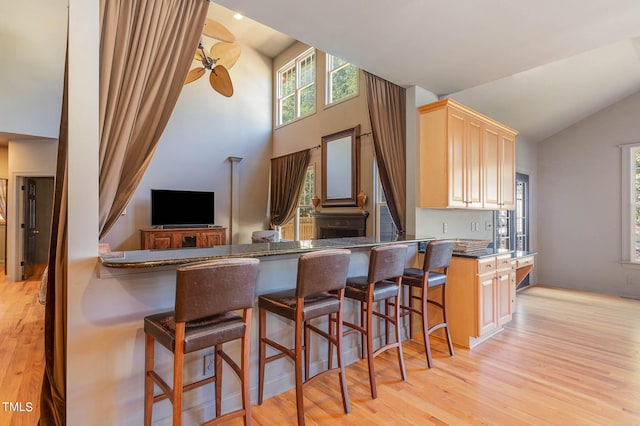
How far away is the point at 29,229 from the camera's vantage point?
6348mm

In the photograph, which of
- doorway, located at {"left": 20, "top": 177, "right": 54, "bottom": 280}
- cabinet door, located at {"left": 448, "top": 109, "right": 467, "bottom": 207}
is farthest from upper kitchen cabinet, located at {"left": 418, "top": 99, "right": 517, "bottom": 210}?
doorway, located at {"left": 20, "top": 177, "right": 54, "bottom": 280}

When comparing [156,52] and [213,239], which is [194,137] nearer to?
[213,239]

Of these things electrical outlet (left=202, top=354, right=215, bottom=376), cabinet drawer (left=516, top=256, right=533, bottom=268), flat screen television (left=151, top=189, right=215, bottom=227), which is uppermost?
flat screen television (left=151, top=189, right=215, bottom=227)

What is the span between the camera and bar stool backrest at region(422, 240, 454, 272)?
8.98 feet

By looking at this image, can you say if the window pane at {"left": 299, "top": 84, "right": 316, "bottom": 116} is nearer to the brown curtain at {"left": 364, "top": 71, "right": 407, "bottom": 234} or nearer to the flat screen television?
the flat screen television

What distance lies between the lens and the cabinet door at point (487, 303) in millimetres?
3109

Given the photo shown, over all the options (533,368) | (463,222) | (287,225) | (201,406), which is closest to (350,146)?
(463,222)

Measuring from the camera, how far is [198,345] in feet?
5.04

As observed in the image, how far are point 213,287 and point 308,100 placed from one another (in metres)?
5.83

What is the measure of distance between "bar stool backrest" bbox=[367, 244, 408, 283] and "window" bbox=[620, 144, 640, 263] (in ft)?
17.1

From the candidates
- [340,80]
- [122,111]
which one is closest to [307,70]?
[340,80]

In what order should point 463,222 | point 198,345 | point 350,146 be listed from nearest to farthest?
1. point 198,345
2. point 463,222
3. point 350,146

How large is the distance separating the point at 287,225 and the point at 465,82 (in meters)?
4.83

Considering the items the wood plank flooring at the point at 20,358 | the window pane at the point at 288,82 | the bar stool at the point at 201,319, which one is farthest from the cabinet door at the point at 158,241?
the bar stool at the point at 201,319
